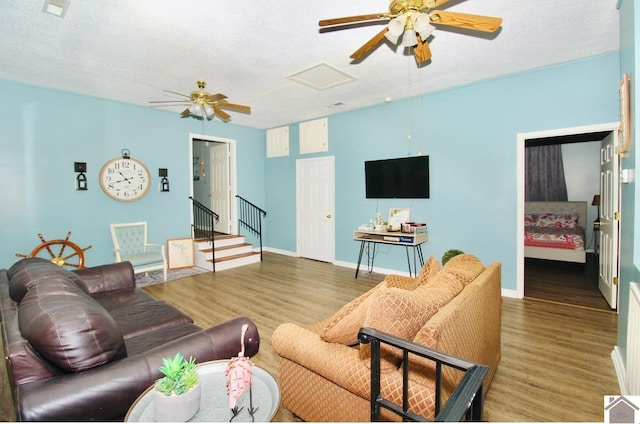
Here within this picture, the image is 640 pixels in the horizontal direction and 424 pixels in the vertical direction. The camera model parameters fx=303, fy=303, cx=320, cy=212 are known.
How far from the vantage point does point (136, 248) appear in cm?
528

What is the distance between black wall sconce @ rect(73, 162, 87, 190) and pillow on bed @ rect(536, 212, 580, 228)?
28.2 feet

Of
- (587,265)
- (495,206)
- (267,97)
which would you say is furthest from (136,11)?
(587,265)

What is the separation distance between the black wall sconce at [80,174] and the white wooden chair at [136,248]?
2.44ft

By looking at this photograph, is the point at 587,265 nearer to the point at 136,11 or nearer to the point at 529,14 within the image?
the point at 529,14

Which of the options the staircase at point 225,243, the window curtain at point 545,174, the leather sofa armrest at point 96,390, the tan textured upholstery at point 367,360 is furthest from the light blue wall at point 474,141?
the window curtain at point 545,174

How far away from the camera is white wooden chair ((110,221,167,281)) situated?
4805 mm

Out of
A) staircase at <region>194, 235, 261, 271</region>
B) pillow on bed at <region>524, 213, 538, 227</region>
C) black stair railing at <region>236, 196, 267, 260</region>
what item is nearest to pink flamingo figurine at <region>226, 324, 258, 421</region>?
staircase at <region>194, 235, 261, 271</region>

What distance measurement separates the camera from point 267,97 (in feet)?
16.2

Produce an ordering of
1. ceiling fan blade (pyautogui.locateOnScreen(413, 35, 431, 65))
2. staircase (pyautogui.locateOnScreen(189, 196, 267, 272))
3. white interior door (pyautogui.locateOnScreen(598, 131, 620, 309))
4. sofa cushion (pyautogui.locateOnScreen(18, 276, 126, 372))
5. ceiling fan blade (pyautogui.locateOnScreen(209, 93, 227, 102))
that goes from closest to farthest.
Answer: sofa cushion (pyautogui.locateOnScreen(18, 276, 126, 372)), ceiling fan blade (pyautogui.locateOnScreen(413, 35, 431, 65)), white interior door (pyautogui.locateOnScreen(598, 131, 620, 309)), ceiling fan blade (pyautogui.locateOnScreen(209, 93, 227, 102)), staircase (pyautogui.locateOnScreen(189, 196, 267, 272))

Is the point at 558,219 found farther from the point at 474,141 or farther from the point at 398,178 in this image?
the point at 398,178

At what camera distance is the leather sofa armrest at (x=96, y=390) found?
3.75 feet

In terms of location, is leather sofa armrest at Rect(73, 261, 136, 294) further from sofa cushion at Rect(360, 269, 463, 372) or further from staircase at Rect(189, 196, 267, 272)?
sofa cushion at Rect(360, 269, 463, 372)

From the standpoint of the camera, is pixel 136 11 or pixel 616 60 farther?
pixel 616 60

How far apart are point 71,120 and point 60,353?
15.8 feet
